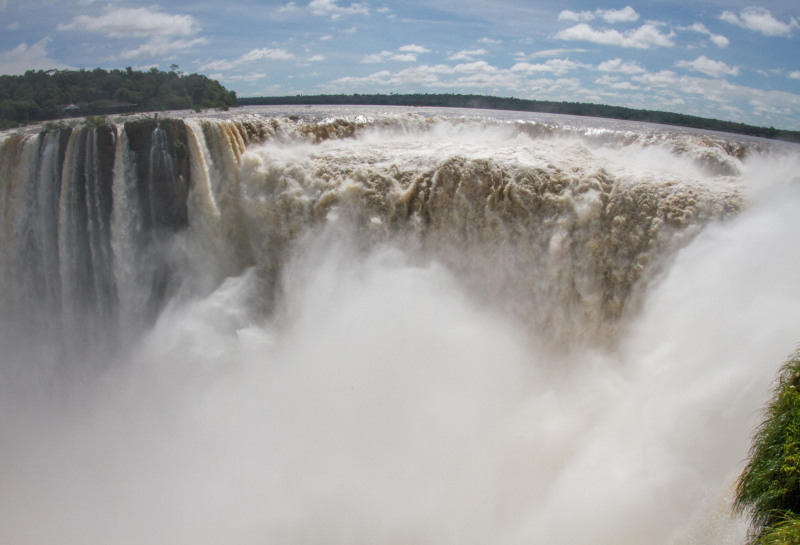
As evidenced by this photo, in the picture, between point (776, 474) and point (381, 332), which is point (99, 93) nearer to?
point (381, 332)

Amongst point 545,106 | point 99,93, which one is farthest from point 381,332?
point 545,106

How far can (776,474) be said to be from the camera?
524 centimetres

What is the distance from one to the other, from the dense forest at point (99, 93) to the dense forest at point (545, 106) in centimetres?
668

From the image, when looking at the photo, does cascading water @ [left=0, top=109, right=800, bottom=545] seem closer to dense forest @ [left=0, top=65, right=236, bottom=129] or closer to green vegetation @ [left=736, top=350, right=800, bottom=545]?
green vegetation @ [left=736, top=350, right=800, bottom=545]

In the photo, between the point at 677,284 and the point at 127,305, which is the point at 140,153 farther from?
the point at 677,284

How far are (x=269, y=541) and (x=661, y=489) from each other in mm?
5726

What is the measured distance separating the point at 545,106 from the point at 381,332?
1732 centimetres

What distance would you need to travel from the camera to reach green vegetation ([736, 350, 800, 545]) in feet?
16.6

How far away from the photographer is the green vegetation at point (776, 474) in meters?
5.06

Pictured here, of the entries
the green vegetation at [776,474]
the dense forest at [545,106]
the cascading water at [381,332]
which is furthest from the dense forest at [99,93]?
the green vegetation at [776,474]

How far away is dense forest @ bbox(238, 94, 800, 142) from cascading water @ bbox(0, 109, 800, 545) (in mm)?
4787

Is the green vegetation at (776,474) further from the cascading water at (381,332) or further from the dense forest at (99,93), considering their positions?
the dense forest at (99,93)

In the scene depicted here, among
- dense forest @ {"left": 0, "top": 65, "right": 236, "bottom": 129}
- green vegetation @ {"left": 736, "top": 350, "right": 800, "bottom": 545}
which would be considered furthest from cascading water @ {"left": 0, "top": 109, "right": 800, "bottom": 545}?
dense forest @ {"left": 0, "top": 65, "right": 236, "bottom": 129}

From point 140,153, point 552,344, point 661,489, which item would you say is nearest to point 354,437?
point 552,344
